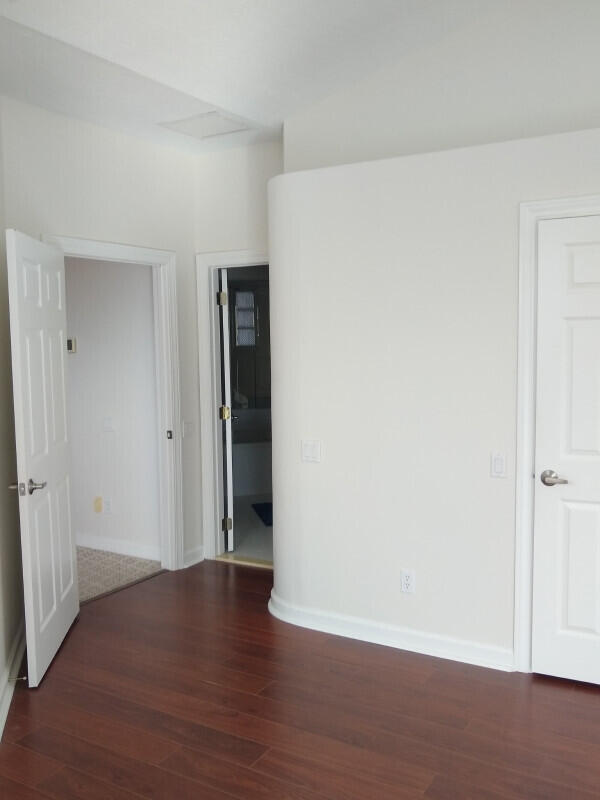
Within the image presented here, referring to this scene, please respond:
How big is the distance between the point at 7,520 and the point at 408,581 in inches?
79.5

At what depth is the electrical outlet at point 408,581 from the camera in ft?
12.3

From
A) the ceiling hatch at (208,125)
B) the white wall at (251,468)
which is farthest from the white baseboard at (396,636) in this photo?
the ceiling hatch at (208,125)

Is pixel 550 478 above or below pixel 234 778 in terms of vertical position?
above

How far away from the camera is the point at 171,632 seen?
13.1ft

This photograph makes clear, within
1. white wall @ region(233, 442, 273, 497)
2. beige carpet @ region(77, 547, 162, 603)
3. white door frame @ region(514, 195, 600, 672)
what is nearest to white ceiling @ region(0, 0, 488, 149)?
white door frame @ region(514, 195, 600, 672)

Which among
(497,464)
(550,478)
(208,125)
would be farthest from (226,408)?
(550,478)

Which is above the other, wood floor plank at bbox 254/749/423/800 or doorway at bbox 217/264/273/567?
doorway at bbox 217/264/273/567

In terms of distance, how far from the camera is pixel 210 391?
5137 mm

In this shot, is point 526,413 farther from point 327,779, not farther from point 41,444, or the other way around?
point 41,444

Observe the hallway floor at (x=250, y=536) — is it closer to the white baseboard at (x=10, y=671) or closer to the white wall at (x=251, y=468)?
the white wall at (x=251, y=468)

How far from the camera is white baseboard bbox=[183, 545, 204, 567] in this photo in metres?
5.09

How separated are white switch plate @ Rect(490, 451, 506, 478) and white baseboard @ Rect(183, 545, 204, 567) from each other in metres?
2.43

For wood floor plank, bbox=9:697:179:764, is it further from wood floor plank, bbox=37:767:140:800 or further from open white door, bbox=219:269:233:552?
open white door, bbox=219:269:233:552

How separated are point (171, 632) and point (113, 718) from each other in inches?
35.7
